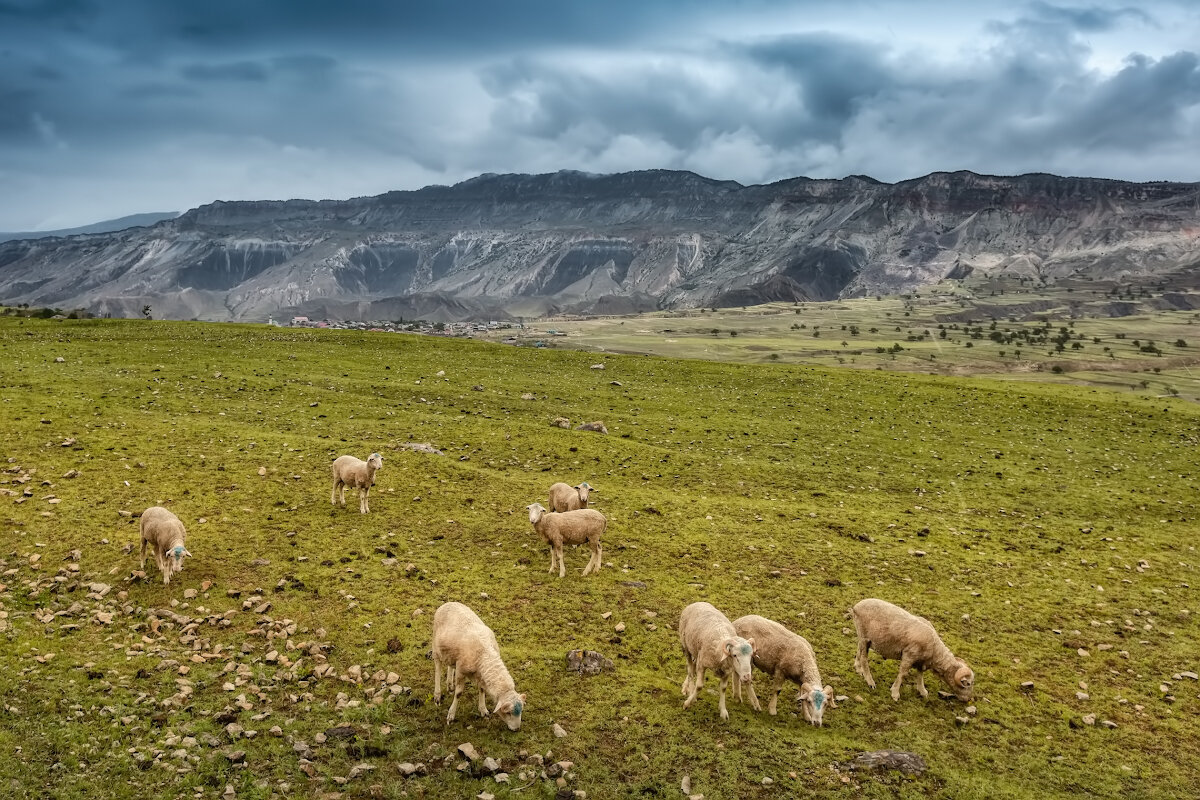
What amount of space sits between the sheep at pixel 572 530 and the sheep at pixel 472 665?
5438 millimetres

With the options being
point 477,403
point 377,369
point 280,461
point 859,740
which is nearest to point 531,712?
point 859,740

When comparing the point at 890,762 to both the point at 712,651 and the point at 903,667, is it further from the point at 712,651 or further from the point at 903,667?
the point at 712,651

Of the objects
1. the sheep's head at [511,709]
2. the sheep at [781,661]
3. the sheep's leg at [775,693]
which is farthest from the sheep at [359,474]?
the sheep's leg at [775,693]

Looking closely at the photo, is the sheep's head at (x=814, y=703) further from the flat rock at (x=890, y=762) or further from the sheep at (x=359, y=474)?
the sheep at (x=359, y=474)

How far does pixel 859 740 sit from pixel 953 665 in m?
2.98

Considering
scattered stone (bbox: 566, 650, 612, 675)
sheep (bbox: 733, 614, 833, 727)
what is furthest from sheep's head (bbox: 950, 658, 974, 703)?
scattered stone (bbox: 566, 650, 612, 675)

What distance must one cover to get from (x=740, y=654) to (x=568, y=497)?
398 inches

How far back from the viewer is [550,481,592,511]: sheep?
21891 mm

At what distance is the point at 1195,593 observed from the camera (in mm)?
19828

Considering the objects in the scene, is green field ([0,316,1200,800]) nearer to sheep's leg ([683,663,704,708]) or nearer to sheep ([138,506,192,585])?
sheep's leg ([683,663,704,708])

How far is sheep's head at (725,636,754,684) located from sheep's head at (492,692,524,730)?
12.7ft

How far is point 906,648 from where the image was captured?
14594 millimetres

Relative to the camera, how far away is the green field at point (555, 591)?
11.7 meters

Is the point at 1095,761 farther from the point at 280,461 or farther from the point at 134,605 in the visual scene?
the point at 280,461
